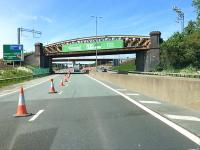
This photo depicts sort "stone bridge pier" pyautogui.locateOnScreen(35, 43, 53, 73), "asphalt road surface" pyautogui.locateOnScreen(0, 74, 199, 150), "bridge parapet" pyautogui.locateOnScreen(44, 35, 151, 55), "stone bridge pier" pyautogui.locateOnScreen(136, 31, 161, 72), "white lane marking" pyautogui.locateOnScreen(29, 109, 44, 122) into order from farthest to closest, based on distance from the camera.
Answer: "stone bridge pier" pyautogui.locateOnScreen(35, 43, 53, 73) < "bridge parapet" pyautogui.locateOnScreen(44, 35, 151, 55) < "stone bridge pier" pyautogui.locateOnScreen(136, 31, 161, 72) < "white lane marking" pyautogui.locateOnScreen(29, 109, 44, 122) < "asphalt road surface" pyautogui.locateOnScreen(0, 74, 199, 150)

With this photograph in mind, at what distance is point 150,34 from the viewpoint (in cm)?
9919

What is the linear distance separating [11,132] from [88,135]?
191 centimetres

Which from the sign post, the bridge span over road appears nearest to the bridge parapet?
the bridge span over road

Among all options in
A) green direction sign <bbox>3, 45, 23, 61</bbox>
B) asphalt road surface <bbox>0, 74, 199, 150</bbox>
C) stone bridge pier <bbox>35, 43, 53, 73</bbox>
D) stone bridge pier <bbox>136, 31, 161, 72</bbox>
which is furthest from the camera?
stone bridge pier <bbox>35, 43, 53, 73</bbox>

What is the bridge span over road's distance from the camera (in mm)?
96750

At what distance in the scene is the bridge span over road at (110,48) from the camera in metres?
96.8

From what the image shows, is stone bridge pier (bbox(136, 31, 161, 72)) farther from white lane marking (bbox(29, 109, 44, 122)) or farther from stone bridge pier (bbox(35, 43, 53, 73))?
white lane marking (bbox(29, 109, 44, 122))

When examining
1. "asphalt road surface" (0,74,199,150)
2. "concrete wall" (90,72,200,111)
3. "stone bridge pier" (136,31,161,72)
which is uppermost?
"stone bridge pier" (136,31,161,72)

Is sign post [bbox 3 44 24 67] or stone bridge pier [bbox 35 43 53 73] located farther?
stone bridge pier [bbox 35 43 53 73]

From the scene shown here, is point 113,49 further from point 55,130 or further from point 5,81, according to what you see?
point 55,130

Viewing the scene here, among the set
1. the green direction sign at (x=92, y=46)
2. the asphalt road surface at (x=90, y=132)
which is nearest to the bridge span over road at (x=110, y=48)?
the green direction sign at (x=92, y=46)

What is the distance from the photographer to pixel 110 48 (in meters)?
104

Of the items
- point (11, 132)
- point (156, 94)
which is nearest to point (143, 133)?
point (11, 132)

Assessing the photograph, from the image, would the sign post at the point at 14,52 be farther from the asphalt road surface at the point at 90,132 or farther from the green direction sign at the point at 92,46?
the asphalt road surface at the point at 90,132
